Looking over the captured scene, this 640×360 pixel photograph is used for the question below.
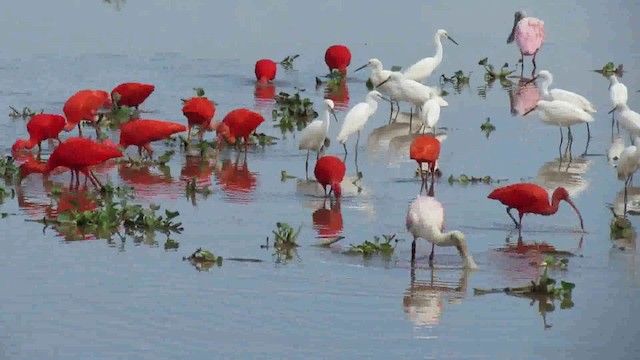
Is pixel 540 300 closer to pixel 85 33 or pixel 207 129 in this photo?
pixel 207 129

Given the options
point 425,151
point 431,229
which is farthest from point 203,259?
point 425,151

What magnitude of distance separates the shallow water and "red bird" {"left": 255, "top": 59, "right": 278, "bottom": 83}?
0.16 meters

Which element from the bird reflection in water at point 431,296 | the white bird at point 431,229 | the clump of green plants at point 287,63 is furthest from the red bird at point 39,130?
the clump of green plants at point 287,63

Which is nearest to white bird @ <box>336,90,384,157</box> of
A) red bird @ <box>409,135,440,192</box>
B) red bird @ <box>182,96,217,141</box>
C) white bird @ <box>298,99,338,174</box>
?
white bird @ <box>298,99,338,174</box>

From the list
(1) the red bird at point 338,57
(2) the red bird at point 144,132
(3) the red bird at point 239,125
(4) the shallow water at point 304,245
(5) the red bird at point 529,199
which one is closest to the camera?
(4) the shallow water at point 304,245

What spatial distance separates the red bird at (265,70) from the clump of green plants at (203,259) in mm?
6505

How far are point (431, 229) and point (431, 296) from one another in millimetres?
638

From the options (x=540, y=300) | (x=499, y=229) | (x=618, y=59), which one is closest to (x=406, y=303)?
(x=540, y=300)

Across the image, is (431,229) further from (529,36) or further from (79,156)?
(529,36)

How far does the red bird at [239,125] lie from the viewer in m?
12.2

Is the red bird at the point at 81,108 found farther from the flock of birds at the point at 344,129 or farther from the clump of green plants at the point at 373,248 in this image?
the clump of green plants at the point at 373,248

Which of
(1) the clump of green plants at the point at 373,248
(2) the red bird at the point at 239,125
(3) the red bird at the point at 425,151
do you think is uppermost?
(2) the red bird at the point at 239,125

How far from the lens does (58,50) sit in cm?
1712

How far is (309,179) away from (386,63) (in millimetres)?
5631
